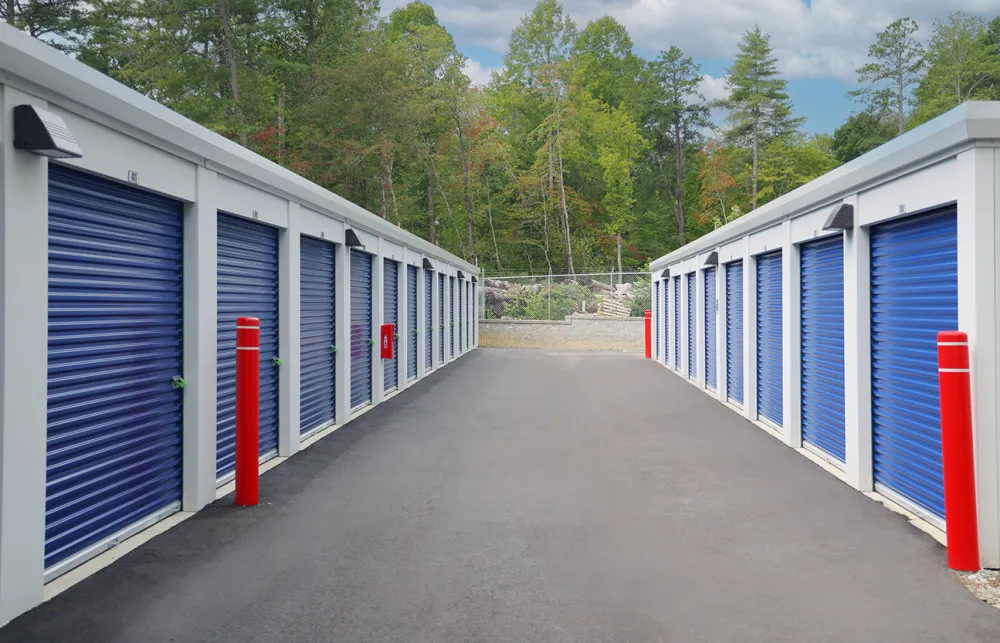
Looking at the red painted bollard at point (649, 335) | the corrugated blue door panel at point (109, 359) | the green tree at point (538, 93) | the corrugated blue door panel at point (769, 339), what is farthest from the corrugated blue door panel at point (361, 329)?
the green tree at point (538, 93)

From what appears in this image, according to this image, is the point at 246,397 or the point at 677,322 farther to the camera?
the point at 677,322

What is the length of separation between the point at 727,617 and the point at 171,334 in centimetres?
477

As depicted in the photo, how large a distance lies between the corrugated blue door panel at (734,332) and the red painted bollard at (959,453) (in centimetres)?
851

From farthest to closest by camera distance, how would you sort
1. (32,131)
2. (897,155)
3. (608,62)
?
(608,62)
(897,155)
(32,131)

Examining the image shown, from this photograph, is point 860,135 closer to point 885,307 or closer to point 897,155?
point 885,307

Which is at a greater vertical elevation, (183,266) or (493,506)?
(183,266)

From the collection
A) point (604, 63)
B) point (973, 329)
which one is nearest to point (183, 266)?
point (973, 329)

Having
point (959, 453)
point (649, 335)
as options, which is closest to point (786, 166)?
point (649, 335)

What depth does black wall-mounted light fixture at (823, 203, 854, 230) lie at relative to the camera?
296 inches

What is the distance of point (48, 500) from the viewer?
471 cm

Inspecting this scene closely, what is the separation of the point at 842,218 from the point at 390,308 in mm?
9603

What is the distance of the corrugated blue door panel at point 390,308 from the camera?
14.9 m

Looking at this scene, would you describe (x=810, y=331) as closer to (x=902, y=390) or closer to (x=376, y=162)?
(x=902, y=390)

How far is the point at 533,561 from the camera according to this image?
5.27 meters
